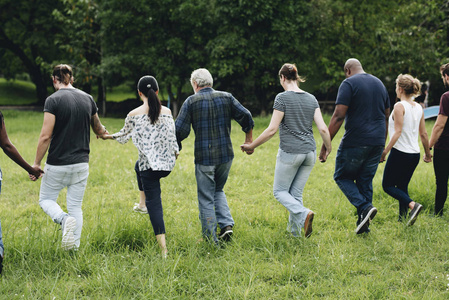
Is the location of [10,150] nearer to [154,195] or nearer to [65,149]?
[65,149]

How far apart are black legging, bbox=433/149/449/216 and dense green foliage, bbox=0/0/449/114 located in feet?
40.4

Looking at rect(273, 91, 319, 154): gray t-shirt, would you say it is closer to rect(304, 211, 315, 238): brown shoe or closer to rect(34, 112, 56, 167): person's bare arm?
rect(304, 211, 315, 238): brown shoe

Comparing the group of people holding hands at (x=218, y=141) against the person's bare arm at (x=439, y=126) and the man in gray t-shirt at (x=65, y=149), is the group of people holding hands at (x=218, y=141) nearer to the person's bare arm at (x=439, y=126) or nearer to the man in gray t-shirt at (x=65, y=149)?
the man in gray t-shirt at (x=65, y=149)

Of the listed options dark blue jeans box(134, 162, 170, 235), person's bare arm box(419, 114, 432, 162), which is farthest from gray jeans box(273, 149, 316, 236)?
person's bare arm box(419, 114, 432, 162)

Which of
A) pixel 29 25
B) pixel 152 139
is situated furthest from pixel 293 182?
pixel 29 25

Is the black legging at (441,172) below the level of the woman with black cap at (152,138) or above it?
below

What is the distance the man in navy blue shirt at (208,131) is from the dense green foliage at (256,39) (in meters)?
13.4

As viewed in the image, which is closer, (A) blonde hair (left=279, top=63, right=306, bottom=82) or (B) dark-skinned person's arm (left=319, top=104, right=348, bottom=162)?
(A) blonde hair (left=279, top=63, right=306, bottom=82)

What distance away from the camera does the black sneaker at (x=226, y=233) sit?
16.0 feet

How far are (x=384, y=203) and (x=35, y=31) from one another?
2696 centimetres

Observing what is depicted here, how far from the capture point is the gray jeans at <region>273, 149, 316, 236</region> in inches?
191

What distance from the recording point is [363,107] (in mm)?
5023

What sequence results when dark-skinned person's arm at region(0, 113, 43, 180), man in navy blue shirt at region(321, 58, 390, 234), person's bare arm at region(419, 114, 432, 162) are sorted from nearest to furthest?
dark-skinned person's arm at region(0, 113, 43, 180), man in navy blue shirt at region(321, 58, 390, 234), person's bare arm at region(419, 114, 432, 162)

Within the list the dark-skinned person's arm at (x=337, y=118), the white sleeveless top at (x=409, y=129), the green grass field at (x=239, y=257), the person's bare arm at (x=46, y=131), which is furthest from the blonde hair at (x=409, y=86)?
the person's bare arm at (x=46, y=131)
